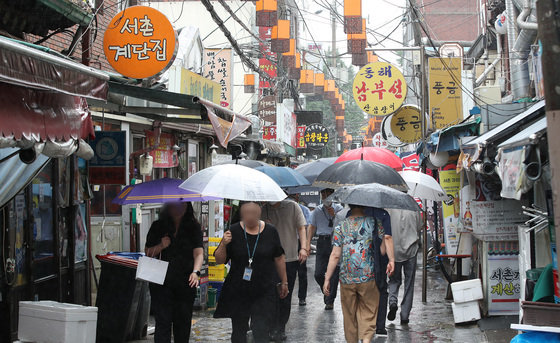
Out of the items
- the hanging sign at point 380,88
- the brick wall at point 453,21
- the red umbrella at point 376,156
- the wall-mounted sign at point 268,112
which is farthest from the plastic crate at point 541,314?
the brick wall at point 453,21

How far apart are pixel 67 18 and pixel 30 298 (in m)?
3.55

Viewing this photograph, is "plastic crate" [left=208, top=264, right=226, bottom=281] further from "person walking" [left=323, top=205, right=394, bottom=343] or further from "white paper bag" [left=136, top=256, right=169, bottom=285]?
"white paper bag" [left=136, top=256, right=169, bottom=285]

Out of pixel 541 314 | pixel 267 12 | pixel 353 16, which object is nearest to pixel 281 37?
pixel 267 12

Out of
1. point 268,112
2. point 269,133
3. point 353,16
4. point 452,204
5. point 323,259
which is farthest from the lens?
point 268,112

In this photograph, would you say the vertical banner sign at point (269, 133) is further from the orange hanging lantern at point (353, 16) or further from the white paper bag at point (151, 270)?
the white paper bag at point (151, 270)

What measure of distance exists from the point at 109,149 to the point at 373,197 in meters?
4.45

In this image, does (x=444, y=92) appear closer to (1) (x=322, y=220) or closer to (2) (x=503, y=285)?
(1) (x=322, y=220)

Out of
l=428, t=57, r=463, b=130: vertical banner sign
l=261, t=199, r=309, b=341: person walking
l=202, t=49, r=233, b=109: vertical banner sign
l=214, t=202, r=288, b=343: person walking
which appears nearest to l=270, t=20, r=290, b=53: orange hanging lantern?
l=202, t=49, r=233, b=109: vertical banner sign

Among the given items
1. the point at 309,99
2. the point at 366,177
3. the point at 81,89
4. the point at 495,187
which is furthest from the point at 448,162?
the point at 309,99

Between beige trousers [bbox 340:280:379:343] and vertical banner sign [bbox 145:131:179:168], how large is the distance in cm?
640

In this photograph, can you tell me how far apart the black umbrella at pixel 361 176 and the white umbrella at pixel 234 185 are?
1.95 m

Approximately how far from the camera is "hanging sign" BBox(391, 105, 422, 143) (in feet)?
60.9

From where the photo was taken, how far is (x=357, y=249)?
7.68 meters

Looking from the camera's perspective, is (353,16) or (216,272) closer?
(216,272)
